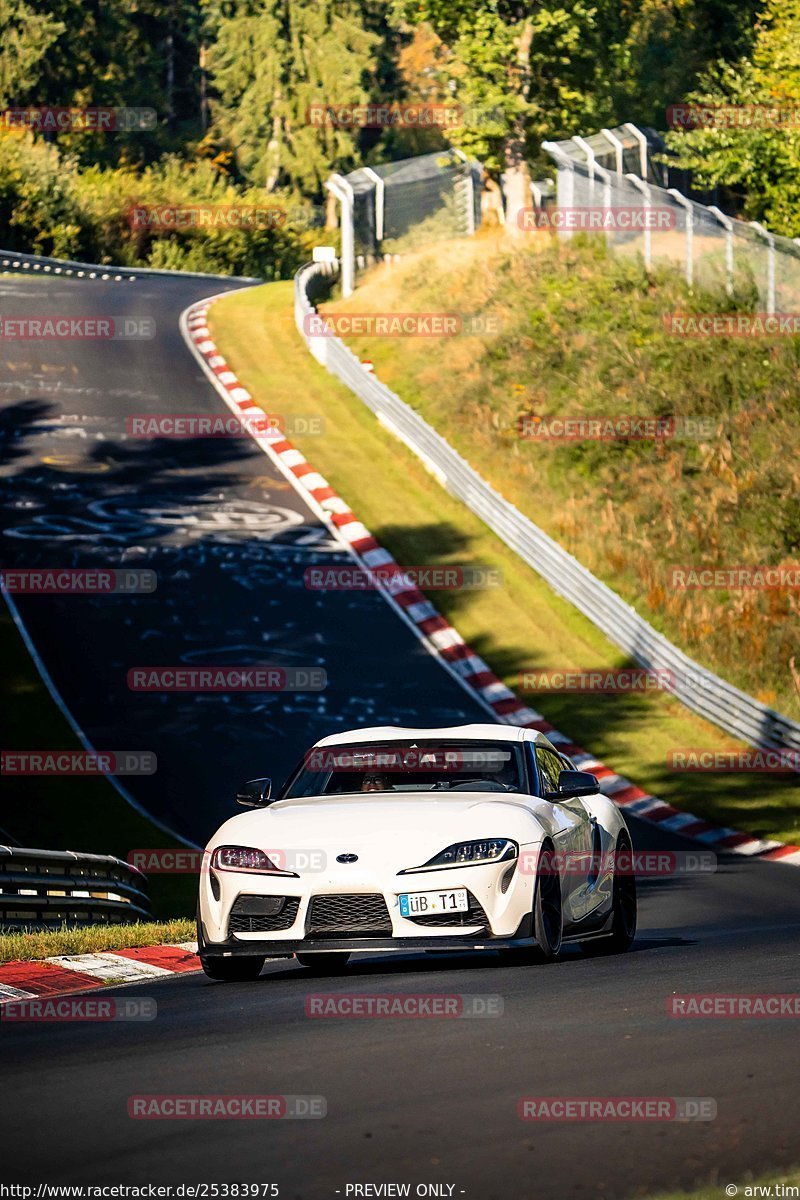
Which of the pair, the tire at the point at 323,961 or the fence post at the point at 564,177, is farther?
the fence post at the point at 564,177

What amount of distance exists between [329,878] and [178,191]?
60.8 meters

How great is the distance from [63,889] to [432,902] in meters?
4.33

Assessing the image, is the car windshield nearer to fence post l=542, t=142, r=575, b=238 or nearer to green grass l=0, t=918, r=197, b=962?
green grass l=0, t=918, r=197, b=962

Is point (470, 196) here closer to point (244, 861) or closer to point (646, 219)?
point (646, 219)

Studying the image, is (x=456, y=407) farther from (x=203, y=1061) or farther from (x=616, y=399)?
(x=203, y=1061)

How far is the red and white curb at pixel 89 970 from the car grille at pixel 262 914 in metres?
1.01

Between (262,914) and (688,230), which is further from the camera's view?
(688,230)

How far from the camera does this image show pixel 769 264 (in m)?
32.8

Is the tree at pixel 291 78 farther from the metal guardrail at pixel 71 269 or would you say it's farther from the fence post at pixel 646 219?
the fence post at pixel 646 219

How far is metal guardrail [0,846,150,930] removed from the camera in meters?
12.1

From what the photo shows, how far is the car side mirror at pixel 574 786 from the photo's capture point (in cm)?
998

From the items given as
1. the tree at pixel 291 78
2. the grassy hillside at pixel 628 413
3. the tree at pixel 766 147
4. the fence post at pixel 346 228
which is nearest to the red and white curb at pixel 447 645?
the grassy hillside at pixel 628 413

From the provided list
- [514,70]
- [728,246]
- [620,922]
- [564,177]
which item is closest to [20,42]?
[514,70]

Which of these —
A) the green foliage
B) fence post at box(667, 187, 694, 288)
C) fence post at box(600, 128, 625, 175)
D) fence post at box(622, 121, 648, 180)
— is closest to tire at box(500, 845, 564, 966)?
fence post at box(667, 187, 694, 288)
